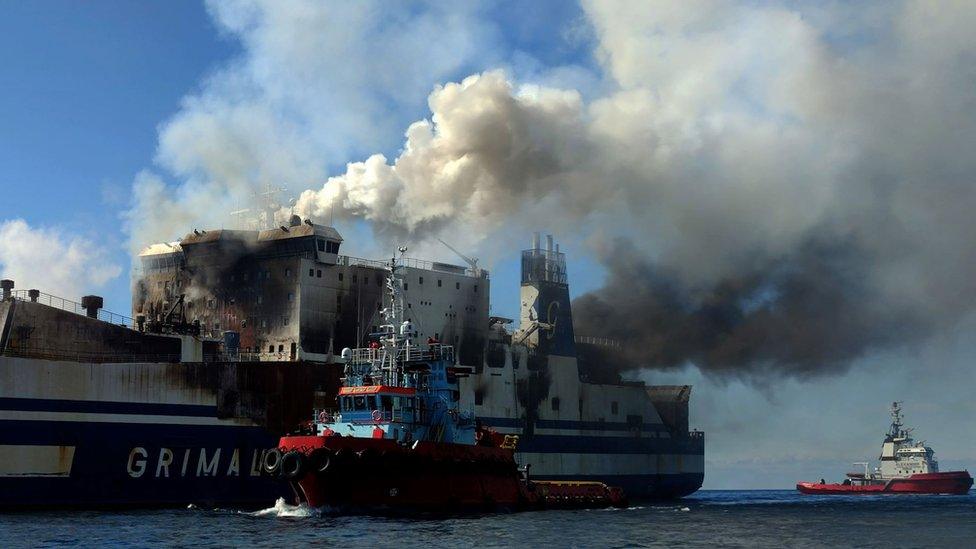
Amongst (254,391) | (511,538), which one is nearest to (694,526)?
(511,538)

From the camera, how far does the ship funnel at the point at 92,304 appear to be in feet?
175

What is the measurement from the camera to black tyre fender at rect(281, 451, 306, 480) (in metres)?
42.8

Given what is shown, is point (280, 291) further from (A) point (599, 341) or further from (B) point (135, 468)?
(A) point (599, 341)

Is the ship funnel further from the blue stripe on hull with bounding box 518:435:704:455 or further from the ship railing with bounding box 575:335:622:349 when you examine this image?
the ship railing with bounding box 575:335:622:349

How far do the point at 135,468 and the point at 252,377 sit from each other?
25.0 feet

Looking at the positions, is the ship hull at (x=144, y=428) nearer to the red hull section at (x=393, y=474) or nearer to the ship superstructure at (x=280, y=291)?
the ship superstructure at (x=280, y=291)

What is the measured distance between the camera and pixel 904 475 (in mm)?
115875

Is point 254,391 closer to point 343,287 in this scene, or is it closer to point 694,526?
point 343,287

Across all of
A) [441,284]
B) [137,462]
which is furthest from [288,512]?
[441,284]

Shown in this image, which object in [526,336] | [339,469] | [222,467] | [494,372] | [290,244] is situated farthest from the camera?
[526,336]

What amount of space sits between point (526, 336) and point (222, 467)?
94.5 ft

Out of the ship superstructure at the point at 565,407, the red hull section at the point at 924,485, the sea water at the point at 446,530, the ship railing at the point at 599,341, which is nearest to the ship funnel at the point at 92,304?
the sea water at the point at 446,530

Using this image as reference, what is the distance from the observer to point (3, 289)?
2051 inches

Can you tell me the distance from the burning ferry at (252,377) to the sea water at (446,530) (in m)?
2.33
